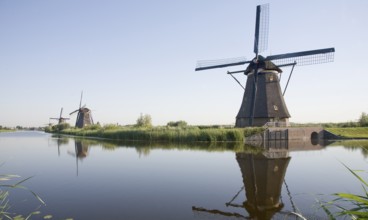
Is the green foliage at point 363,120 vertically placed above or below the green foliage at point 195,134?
above

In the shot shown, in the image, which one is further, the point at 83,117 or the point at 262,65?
the point at 83,117

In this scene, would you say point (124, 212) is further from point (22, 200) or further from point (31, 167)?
point (31, 167)

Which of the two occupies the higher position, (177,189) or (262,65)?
(262,65)

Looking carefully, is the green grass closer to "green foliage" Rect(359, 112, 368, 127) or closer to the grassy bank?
"green foliage" Rect(359, 112, 368, 127)

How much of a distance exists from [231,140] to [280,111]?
5.87 meters

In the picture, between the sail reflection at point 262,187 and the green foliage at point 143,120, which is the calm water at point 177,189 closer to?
the sail reflection at point 262,187

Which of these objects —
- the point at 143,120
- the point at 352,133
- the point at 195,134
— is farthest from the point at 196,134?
the point at 352,133

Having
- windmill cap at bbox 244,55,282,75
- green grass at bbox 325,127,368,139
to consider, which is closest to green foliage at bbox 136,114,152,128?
windmill cap at bbox 244,55,282,75

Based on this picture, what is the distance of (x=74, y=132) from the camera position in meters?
43.4

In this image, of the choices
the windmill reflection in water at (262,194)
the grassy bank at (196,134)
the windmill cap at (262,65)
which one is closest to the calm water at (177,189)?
the windmill reflection in water at (262,194)

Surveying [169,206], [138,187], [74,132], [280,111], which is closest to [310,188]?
[169,206]

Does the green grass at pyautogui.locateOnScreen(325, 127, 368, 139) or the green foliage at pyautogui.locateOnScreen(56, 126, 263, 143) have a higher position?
the green grass at pyautogui.locateOnScreen(325, 127, 368, 139)

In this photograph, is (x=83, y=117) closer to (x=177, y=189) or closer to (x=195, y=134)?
(x=195, y=134)

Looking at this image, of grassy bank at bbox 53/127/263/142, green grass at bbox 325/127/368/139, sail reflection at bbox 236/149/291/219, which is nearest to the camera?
sail reflection at bbox 236/149/291/219
